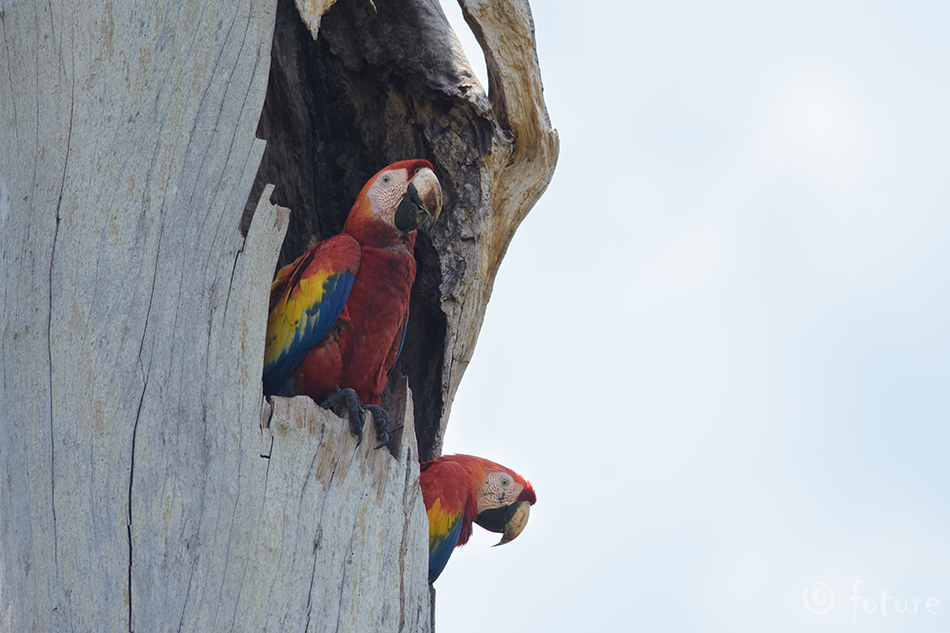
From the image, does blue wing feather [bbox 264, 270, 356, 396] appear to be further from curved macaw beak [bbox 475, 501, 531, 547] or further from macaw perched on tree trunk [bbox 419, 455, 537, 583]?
curved macaw beak [bbox 475, 501, 531, 547]

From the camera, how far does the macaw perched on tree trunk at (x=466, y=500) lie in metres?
3.27

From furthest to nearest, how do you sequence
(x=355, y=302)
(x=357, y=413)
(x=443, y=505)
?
1. (x=443, y=505)
2. (x=355, y=302)
3. (x=357, y=413)

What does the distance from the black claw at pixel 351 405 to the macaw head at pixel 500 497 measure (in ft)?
3.12

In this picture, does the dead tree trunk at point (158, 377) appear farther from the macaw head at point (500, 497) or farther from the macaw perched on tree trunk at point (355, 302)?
the macaw head at point (500, 497)

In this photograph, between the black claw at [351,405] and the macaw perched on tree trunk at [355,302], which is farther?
the macaw perched on tree trunk at [355,302]

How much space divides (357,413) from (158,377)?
26.3 inches

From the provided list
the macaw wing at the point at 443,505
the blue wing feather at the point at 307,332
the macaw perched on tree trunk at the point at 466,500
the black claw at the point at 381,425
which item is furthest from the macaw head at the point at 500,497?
the blue wing feather at the point at 307,332

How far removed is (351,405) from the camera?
2697 millimetres

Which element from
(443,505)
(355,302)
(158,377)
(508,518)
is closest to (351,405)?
(355,302)

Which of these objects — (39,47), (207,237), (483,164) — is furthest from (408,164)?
(39,47)

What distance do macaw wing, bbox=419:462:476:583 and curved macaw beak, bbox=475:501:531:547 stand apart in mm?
360

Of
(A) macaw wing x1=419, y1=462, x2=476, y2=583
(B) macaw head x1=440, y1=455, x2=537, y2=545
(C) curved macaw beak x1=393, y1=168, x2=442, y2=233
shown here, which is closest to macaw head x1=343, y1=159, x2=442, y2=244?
(C) curved macaw beak x1=393, y1=168, x2=442, y2=233

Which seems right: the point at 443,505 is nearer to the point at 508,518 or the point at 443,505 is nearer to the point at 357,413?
the point at 508,518

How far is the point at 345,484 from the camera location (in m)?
2.40
